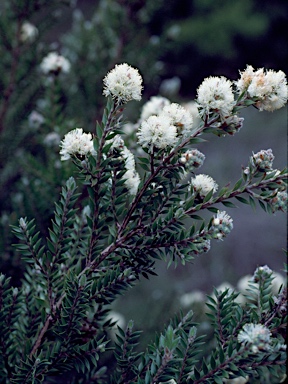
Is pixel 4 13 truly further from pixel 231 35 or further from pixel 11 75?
pixel 231 35

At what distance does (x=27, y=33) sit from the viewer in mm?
2332

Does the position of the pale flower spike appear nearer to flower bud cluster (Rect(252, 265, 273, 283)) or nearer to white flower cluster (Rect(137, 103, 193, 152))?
white flower cluster (Rect(137, 103, 193, 152))

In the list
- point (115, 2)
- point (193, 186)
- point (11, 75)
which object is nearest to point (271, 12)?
point (115, 2)

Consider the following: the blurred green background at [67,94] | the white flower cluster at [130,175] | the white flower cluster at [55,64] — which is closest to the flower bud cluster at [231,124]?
the white flower cluster at [130,175]

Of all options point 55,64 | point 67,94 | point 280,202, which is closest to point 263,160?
point 280,202

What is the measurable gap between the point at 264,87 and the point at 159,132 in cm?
24

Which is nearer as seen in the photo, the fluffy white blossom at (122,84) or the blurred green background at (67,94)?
the fluffy white blossom at (122,84)

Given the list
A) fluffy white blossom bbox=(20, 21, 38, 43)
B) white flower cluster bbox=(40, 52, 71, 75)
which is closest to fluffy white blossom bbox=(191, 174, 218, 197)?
white flower cluster bbox=(40, 52, 71, 75)

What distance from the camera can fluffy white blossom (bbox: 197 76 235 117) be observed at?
0.99 meters

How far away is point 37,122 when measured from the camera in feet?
7.20

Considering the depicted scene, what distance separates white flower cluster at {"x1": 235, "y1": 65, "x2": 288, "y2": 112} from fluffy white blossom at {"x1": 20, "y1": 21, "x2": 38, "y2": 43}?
157 cm

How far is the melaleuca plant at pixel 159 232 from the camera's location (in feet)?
3.26

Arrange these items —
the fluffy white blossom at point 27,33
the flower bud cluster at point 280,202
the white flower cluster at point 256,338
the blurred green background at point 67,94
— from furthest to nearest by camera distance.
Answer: the fluffy white blossom at point 27,33 < the blurred green background at point 67,94 < the flower bud cluster at point 280,202 < the white flower cluster at point 256,338

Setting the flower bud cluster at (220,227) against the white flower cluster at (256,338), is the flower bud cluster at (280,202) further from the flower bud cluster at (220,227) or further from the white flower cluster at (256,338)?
the white flower cluster at (256,338)
